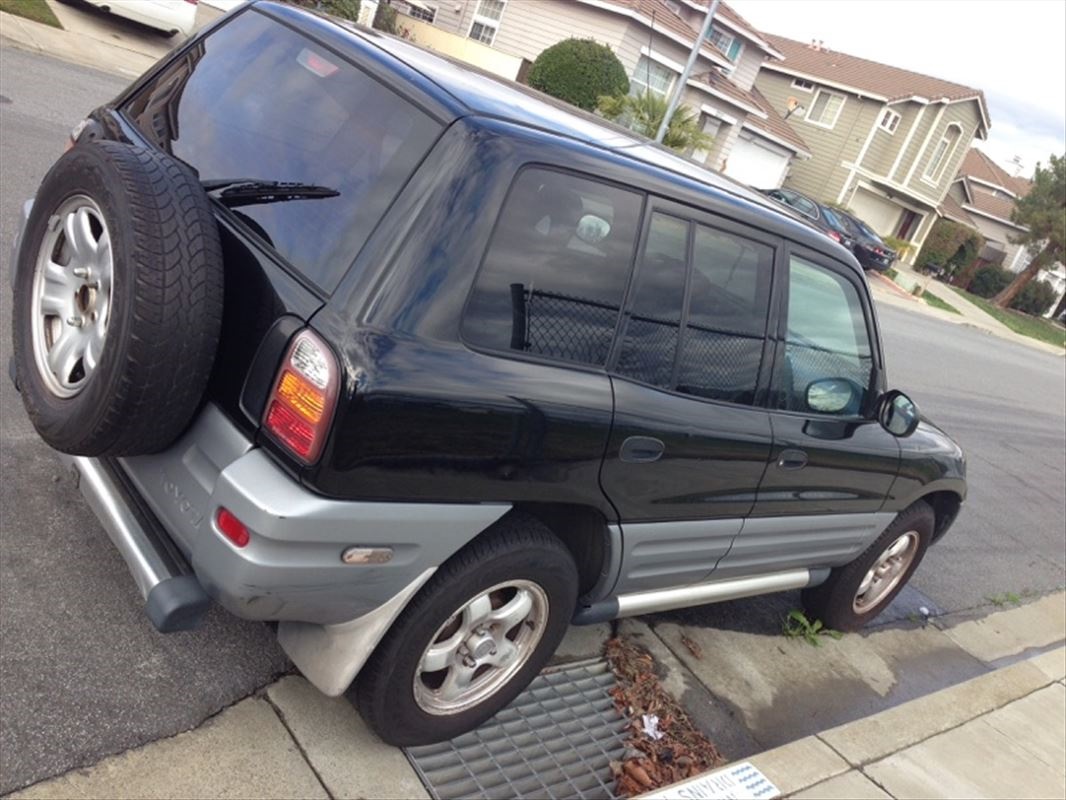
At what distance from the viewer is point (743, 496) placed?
3.71 metres

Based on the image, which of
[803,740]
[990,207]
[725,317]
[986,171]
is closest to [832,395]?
[725,317]

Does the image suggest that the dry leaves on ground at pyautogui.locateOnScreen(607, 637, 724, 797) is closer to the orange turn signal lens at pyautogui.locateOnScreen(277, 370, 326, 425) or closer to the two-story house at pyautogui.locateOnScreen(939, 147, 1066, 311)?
the orange turn signal lens at pyautogui.locateOnScreen(277, 370, 326, 425)

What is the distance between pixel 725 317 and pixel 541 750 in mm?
1695

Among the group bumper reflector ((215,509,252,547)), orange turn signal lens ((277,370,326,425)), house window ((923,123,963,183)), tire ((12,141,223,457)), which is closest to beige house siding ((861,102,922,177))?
house window ((923,123,963,183))

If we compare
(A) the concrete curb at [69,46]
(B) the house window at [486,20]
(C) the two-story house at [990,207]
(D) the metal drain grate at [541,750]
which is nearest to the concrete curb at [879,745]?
(D) the metal drain grate at [541,750]

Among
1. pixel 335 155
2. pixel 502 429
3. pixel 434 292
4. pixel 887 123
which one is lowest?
pixel 502 429

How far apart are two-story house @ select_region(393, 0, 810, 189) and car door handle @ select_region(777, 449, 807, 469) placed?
23.6 metres

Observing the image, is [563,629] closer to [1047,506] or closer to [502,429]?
[502,429]

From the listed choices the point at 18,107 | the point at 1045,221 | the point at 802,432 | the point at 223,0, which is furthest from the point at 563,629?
the point at 1045,221

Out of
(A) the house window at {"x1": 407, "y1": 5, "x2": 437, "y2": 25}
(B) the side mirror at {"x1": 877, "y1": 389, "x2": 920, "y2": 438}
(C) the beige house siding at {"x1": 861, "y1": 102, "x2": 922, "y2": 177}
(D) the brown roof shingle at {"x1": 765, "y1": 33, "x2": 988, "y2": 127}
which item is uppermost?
(D) the brown roof shingle at {"x1": 765, "y1": 33, "x2": 988, "y2": 127}

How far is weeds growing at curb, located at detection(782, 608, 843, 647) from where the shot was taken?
16.6ft

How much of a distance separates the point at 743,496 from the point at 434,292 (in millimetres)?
1701

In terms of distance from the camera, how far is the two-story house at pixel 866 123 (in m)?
40.4

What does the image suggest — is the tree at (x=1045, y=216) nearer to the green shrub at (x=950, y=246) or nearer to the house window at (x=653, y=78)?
the green shrub at (x=950, y=246)
